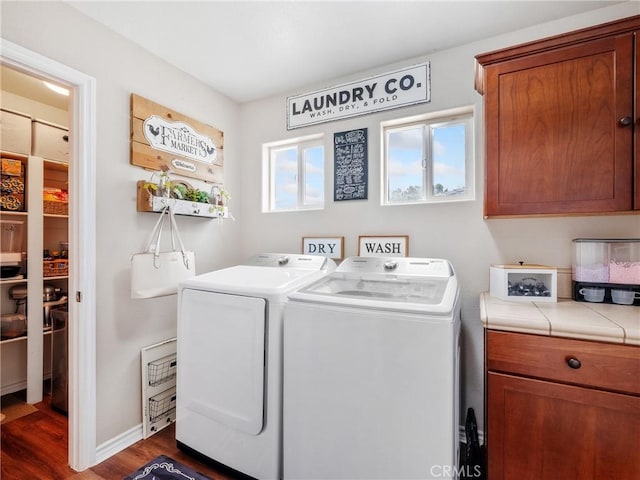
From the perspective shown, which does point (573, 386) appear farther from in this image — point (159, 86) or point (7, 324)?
point (7, 324)

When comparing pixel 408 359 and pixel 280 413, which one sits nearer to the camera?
pixel 408 359

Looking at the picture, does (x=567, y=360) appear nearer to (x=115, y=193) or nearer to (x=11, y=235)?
(x=115, y=193)

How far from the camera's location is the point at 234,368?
1483mm

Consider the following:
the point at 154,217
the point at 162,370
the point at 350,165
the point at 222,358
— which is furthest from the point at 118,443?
the point at 350,165

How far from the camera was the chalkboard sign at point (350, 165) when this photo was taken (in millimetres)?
2170

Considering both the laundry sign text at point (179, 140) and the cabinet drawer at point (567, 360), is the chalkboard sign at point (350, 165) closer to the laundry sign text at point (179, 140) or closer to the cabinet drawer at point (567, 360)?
the laundry sign text at point (179, 140)

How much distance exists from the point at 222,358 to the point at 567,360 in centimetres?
152

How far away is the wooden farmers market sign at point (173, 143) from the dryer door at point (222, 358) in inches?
38.4

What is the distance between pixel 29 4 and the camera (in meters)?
1.41

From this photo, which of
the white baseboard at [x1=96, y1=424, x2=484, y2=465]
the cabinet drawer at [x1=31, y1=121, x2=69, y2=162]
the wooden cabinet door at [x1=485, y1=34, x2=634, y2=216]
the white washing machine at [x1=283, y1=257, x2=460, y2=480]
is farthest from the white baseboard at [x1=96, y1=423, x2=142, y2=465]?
the wooden cabinet door at [x1=485, y1=34, x2=634, y2=216]

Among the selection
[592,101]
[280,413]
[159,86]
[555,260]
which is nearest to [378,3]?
[592,101]

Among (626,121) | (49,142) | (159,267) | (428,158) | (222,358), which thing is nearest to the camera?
(626,121)

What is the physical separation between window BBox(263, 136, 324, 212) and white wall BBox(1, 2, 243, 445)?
942mm

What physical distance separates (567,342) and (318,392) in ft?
3.32
